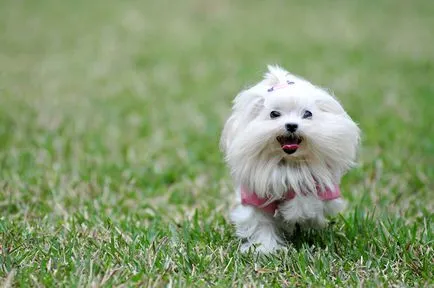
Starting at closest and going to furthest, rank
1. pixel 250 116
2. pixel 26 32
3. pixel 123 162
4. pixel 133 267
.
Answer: pixel 133 267 → pixel 250 116 → pixel 123 162 → pixel 26 32

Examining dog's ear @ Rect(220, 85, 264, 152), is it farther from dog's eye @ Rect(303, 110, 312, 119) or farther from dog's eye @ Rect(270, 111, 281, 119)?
dog's eye @ Rect(303, 110, 312, 119)

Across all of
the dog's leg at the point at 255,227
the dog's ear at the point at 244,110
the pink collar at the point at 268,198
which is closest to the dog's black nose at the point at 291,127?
the dog's ear at the point at 244,110

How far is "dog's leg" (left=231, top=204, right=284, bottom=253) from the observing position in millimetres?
3553

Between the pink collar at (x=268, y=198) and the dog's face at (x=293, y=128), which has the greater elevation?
the dog's face at (x=293, y=128)

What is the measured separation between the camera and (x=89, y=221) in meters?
4.03

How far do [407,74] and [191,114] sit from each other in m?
3.48

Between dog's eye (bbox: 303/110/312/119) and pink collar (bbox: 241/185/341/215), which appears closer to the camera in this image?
dog's eye (bbox: 303/110/312/119)

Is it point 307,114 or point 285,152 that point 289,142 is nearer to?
point 285,152

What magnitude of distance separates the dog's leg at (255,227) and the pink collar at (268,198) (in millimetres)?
44

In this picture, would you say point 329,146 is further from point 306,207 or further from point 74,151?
point 74,151

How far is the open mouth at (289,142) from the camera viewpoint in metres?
3.26

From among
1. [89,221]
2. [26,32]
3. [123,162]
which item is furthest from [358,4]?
[89,221]

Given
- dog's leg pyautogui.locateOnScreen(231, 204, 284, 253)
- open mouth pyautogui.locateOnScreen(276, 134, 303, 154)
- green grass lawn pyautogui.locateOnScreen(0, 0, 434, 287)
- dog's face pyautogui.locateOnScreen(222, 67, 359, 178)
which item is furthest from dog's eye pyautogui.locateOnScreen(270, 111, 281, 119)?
green grass lawn pyautogui.locateOnScreen(0, 0, 434, 287)

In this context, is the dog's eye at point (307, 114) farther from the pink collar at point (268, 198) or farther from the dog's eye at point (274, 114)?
the pink collar at point (268, 198)
